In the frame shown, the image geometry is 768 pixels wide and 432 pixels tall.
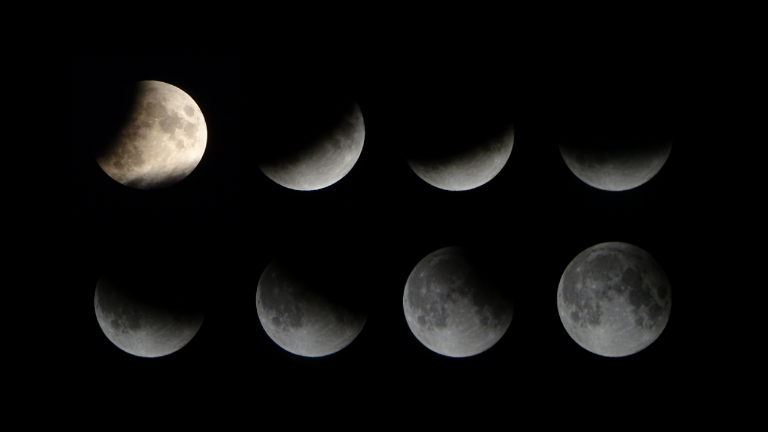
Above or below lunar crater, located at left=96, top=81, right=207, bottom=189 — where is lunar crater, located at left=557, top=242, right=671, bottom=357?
below

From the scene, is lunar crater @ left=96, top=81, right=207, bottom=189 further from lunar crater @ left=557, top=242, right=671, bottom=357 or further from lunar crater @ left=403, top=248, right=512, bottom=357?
lunar crater @ left=557, top=242, right=671, bottom=357

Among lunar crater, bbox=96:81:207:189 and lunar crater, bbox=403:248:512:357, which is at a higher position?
lunar crater, bbox=96:81:207:189

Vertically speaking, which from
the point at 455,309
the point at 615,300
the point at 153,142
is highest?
the point at 153,142

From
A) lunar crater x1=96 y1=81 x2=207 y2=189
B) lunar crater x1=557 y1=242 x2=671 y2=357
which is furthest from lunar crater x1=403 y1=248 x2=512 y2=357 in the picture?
lunar crater x1=96 y1=81 x2=207 y2=189

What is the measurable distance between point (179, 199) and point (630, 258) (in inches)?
190

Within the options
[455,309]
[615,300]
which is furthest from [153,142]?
[615,300]

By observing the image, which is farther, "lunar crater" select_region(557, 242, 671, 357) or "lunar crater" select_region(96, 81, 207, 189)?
"lunar crater" select_region(96, 81, 207, 189)

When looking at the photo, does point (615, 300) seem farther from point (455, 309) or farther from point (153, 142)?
point (153, 142)

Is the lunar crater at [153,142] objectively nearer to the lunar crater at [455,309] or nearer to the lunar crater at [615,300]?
the lunar crater at [455,309]

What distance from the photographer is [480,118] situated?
427cm

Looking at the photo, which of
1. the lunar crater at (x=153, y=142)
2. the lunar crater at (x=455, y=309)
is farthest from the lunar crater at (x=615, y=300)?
the lunar crater at (x=153, y=142)

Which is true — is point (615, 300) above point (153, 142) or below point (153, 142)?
below

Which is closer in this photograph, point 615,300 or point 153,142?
point 615,300

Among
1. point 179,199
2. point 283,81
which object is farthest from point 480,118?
point 179,199
